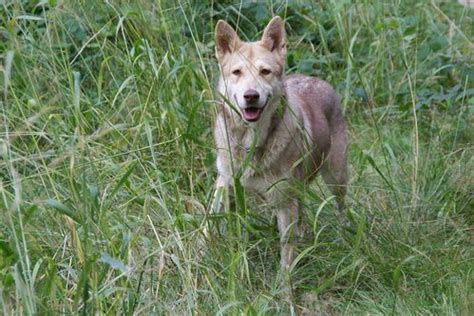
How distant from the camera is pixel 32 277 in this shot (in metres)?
3.99

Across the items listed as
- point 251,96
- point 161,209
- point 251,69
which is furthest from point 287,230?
point 251,69

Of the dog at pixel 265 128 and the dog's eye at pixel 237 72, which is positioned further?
the dog's eye at pixel 237 72

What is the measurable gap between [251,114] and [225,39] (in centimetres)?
54

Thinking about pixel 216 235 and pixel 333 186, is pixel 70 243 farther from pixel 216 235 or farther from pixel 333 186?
pixel 333 186

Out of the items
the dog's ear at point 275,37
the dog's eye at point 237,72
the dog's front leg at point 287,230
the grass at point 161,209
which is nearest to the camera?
the grass at point 161,209

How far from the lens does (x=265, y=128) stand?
5.82 metres

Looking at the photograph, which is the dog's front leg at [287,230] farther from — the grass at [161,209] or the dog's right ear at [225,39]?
the dog's right ear at [225,39]

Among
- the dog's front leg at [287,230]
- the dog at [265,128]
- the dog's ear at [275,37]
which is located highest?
Answer: the dog's ear at [275,37]

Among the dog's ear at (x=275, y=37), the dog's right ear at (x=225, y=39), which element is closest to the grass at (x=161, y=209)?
the dog's right ear at (x=225, y=39)

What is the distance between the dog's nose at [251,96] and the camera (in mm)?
5504

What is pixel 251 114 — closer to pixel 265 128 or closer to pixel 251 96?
pixel 251 96

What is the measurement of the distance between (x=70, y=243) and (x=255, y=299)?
89cm

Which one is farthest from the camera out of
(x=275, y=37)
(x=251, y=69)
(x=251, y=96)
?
(x=275, y=37)

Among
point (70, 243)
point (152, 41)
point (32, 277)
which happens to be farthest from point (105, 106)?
point (32, 277)
